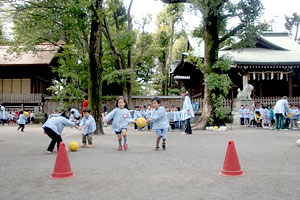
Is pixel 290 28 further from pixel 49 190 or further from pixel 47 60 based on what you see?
pixel 49 190

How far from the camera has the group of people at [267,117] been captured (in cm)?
1659

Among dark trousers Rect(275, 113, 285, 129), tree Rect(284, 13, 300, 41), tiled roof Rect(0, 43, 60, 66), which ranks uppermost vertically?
tree Rect(284, 13, 300, 41)

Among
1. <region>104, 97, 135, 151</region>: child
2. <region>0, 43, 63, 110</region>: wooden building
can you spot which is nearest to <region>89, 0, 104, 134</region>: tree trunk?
<region>104, 97, 135, 151</region>: child

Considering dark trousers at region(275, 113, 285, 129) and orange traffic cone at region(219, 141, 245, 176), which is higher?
dark trousers at region(275, 113, 285, 129)

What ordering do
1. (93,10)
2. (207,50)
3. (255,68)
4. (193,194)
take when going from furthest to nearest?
1. (255,68)
2. (207,50)
3. (93,10)
4. (193,194)

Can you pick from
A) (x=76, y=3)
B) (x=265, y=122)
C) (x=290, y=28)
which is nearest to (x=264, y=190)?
(x=76, y=3)

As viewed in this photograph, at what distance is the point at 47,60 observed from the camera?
1139 inches

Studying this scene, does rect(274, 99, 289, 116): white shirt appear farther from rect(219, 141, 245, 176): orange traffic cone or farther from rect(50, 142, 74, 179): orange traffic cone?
rect(50, 142, 74, 179): orange traffic cone

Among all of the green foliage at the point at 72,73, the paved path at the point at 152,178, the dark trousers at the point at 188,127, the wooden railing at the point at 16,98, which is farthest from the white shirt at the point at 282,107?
the wooden railing at the point at 16,98

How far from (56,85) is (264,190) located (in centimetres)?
2353

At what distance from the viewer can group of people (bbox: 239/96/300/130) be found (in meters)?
16.6

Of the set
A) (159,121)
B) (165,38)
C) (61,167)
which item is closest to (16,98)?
(165,38)

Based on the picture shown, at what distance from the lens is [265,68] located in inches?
892

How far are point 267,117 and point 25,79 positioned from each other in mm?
23076
